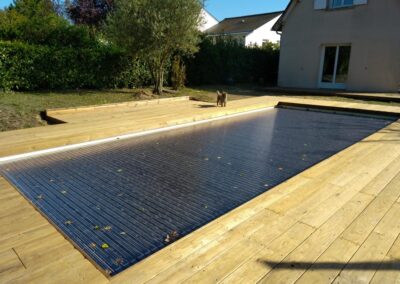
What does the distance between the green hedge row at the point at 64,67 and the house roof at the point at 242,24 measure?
17.5 m

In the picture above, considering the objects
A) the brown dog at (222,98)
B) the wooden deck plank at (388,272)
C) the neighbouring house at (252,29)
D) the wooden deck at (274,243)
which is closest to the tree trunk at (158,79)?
the brown dog at (222,98)

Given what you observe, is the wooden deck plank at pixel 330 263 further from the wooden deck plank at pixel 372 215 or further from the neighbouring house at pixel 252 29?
the neighbouring house at pixel 252 29

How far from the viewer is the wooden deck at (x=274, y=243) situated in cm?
190

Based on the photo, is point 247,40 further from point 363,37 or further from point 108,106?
point 108,106

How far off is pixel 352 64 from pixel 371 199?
1218cm

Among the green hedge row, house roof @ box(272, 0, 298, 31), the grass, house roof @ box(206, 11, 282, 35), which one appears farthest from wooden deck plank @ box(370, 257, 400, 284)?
house roof @ box(206, 11, 282, 35)

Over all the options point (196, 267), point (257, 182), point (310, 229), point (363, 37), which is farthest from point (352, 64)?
point (196, 267)

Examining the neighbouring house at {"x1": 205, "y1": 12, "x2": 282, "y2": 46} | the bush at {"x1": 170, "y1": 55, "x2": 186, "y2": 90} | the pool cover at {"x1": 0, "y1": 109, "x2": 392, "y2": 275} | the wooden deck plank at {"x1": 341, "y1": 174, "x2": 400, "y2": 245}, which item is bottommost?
the pool cover at {"x1": 0, "y1": 109, "x2": 392, "y2": 275}

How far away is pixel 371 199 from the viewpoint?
9.82 feet

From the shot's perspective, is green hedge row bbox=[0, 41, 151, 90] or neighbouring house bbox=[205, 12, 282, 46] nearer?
green hedge row bbox=[0, 41, 151, 90]

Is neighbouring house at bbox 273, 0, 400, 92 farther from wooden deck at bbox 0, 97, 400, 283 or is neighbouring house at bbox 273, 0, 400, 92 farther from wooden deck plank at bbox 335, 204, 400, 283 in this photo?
wooden deck plank at bbox 335, 204, 400, 283

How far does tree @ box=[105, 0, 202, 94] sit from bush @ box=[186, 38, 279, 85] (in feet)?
12.8

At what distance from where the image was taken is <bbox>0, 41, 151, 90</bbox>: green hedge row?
9.03 metres

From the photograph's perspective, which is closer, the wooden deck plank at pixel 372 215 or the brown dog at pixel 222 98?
the wooden deck plank at pixel 372 215
